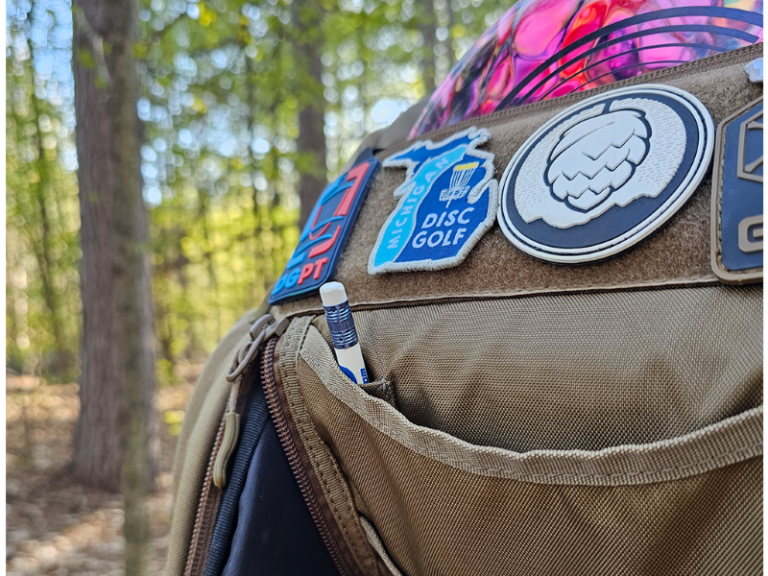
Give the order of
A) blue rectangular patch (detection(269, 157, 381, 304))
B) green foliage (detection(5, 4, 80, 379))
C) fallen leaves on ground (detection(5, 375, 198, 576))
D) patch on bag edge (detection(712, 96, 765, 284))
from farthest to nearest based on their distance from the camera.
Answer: green foliage (detection(5, 4, 80, 379)), fallen leaves on ground (detection(5, 375, 198, 576)), blue rectangular patch (detection(269, 157, 381, 304)), patch on bag edge (detection(712, 96, 765, 284))

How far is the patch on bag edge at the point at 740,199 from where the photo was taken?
45 centimetres

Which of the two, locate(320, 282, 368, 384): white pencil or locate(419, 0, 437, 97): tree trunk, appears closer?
locate(320, 282, 368, 384): white pencil

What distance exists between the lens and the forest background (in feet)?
6.20

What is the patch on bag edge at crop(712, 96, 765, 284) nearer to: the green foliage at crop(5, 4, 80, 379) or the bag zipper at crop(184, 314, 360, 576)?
the bag zipper at crop(184, 314, 360, 576)

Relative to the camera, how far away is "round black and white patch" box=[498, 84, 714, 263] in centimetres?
53

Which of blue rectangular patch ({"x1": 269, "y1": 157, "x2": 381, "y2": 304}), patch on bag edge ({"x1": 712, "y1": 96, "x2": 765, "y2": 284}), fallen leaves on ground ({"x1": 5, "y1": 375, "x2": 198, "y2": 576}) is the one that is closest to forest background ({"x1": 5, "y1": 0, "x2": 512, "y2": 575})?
fallen leaves on ground ({"x1": 5, "y1": 375, "x2": 198, "y2": 576})

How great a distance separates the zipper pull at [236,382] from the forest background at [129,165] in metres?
0.98

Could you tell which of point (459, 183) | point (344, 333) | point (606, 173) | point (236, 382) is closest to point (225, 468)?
point (236, 382)

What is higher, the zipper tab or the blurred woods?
the blurred woods

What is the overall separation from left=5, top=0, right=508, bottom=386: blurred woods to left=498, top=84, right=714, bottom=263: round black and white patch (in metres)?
1.37

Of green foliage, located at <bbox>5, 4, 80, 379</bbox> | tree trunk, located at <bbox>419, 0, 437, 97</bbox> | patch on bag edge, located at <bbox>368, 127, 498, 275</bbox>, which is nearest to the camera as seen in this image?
patch on bag edge, located at <bbox>368, 127, 498, 275</bbox>

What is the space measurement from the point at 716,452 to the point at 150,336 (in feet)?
13.4

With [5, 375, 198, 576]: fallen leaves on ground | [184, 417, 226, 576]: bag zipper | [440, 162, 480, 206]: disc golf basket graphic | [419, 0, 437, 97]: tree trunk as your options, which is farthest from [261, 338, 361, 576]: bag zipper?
[419, 0, 437, 97]: tree trunk

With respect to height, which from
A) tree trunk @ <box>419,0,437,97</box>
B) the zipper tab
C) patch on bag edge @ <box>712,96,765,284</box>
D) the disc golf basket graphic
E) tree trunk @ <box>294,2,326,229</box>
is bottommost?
the zipper tab
